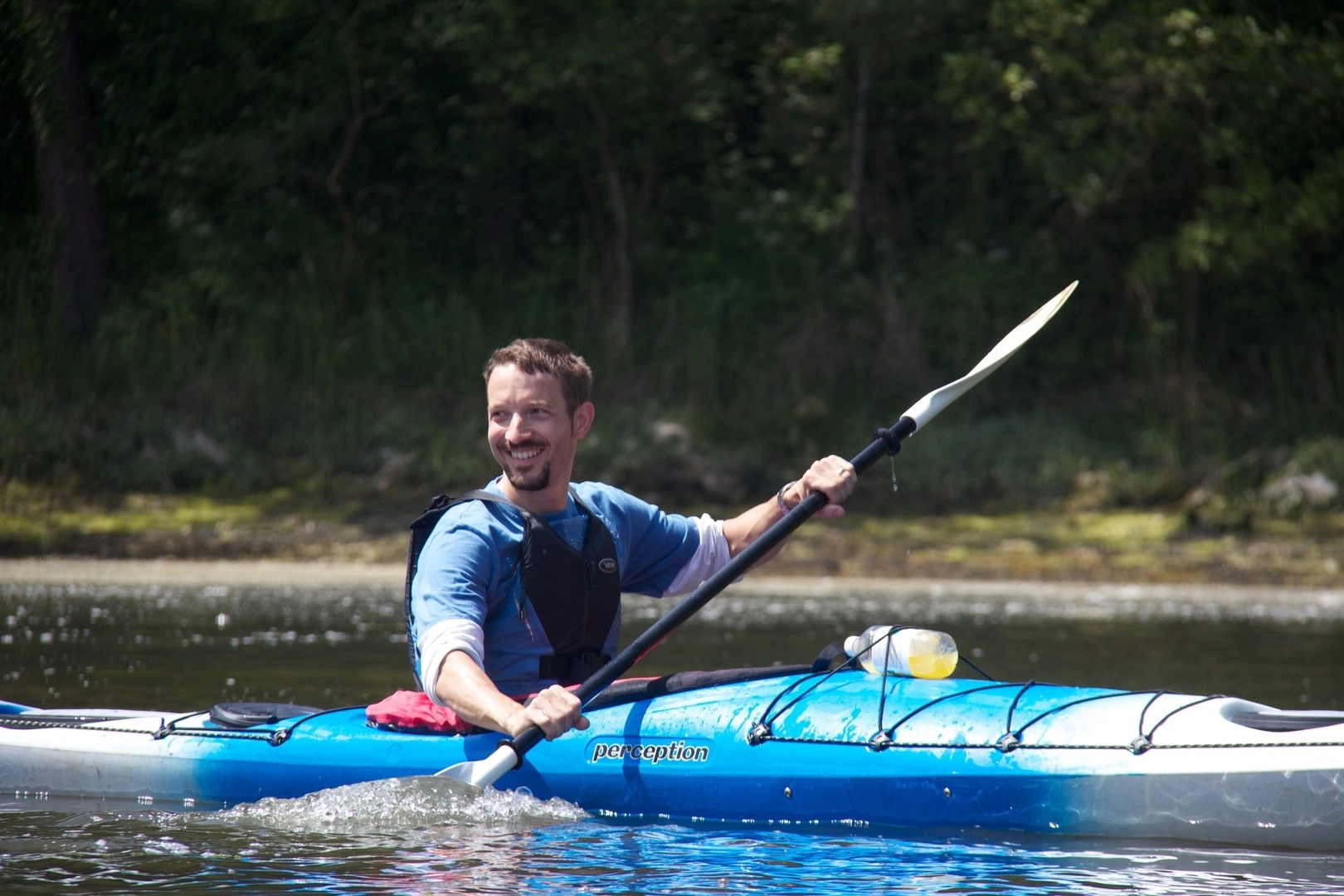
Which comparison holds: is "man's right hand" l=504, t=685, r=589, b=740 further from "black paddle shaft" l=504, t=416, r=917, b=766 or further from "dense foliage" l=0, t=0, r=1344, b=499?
"dense foliage" l=0, t=0, r=1344, b=499

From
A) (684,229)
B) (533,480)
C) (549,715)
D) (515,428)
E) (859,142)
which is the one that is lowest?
(549,715)

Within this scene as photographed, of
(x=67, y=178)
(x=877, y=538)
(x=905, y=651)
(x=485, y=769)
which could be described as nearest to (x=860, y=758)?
(x=905, y=651)

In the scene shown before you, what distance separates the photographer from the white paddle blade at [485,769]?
3.41m

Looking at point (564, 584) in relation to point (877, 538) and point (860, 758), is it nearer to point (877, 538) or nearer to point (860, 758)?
point (860, 758)

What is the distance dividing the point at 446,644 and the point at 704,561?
34.9 inches

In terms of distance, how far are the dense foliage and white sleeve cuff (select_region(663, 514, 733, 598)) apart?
21.6 feet

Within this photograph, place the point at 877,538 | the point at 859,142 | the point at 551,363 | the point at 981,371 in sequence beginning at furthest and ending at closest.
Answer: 1. the point at 859,142
2. the point at 877,538
3. the point at 981,371
4. the point at 551,363

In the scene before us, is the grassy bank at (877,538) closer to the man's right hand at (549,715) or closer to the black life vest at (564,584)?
the black life vest at (564,584)

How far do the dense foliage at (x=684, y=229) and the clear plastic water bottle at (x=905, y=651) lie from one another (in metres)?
6.91

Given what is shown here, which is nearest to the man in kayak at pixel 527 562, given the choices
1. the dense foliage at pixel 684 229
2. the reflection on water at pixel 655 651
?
the reflection on water at pixel 655 651

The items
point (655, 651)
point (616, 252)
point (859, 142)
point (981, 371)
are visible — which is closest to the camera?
point (981, 371)

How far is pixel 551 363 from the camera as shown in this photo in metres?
3.56

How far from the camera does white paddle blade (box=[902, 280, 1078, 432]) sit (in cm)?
421

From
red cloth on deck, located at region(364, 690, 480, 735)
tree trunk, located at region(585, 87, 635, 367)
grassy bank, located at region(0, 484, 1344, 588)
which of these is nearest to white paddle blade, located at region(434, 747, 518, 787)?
red cloth on deck, located at region(364, 690, 480, 735)
